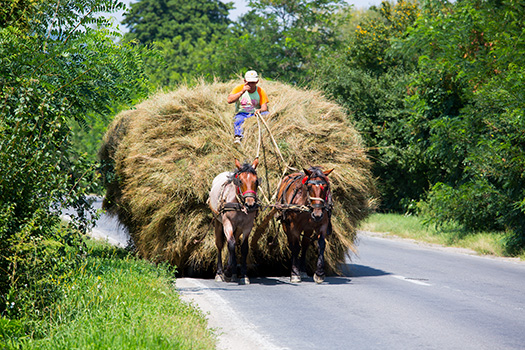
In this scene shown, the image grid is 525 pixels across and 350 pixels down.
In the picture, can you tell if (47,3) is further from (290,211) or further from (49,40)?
(290,211)

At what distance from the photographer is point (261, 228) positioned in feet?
33.0

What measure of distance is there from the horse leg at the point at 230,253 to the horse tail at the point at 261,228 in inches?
19.6

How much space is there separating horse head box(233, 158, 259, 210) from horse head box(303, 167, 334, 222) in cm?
82

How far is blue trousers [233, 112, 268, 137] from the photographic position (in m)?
10.7

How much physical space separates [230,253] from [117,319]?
3926 mm

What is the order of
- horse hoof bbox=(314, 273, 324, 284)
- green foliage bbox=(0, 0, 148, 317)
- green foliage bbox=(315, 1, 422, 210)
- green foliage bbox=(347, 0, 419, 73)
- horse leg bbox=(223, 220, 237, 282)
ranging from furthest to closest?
green foliage bbox=(347, 0, 419, 73) → green foliage bbox=(315, 1, 422, 210) → horse hoof bbox=(314, 273, 324, 284) → horse leg bbox=(223, 220, 237, 282) → green foliage bbox=(0, 0, 148, 317)

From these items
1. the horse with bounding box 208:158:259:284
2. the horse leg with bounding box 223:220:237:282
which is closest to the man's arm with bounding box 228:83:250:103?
the horse with bounding box 208:158:259:284

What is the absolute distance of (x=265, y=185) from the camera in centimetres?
1038

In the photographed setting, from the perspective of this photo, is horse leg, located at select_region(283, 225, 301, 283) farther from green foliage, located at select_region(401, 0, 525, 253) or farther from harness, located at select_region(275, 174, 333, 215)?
green foliage, located at select_region(401, 0, 525, 253)

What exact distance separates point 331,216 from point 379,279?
149 centimetres

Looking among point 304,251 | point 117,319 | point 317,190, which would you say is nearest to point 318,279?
point 304,251

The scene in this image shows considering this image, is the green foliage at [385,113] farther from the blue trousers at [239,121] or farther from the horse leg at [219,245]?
the horse leg at [219,245]

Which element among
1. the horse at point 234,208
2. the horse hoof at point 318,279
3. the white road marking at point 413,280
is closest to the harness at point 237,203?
the horse at point 234,208

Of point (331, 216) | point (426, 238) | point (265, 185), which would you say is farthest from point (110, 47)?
point (426, 238)
